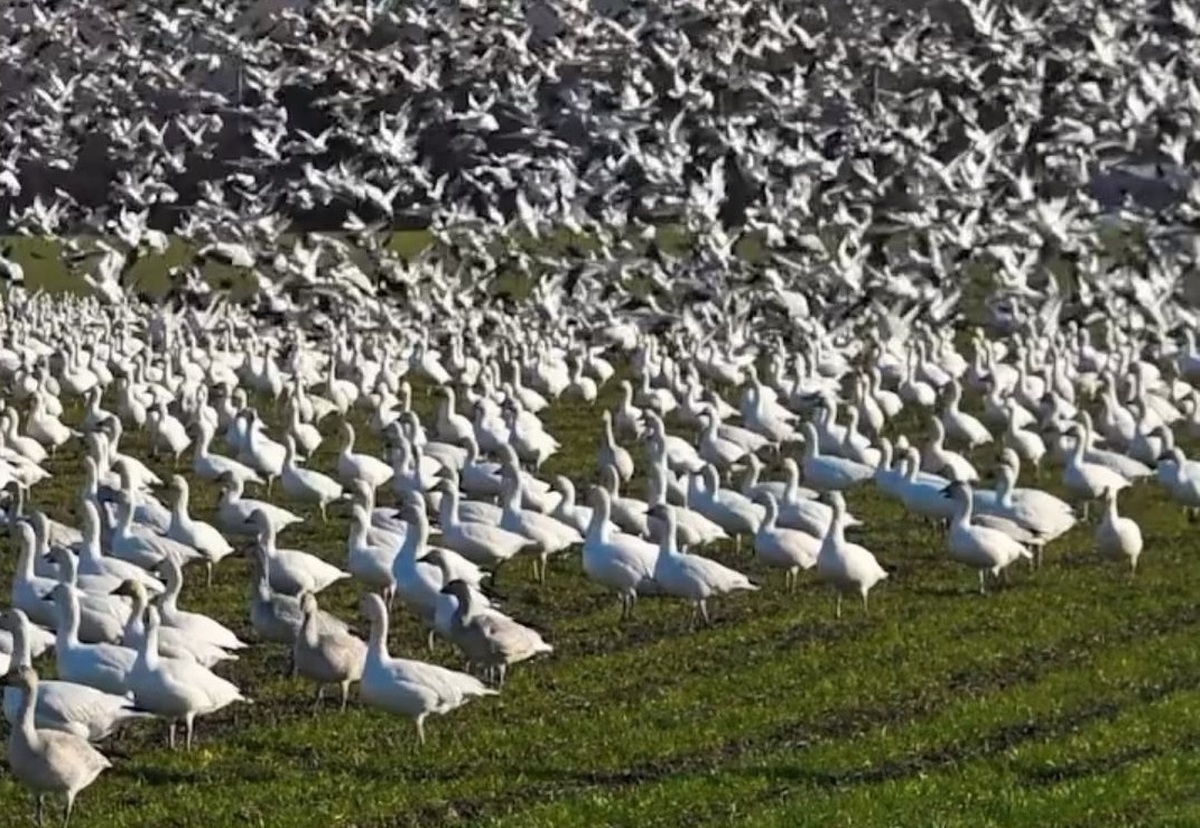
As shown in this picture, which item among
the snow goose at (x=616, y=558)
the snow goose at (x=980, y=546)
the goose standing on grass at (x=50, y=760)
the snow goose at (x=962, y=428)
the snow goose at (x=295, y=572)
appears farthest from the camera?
the snow goose at (x=962, y=428)

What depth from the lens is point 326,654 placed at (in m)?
13.7

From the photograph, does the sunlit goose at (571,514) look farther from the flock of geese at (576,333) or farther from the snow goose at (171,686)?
the snow goose at (171,686)

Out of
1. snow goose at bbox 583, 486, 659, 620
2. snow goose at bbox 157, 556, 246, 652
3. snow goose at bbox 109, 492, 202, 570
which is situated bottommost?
snow goose at bbox 109, 492, 202, 570

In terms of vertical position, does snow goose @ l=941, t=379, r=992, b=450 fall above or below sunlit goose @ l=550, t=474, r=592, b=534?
below

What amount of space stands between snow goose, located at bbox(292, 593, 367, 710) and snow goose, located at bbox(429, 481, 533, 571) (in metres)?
3.81

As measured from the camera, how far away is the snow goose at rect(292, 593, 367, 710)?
13.7m

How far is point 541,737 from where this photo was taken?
1327cm

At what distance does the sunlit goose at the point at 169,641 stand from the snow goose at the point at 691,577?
3476mm

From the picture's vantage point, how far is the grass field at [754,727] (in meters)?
11.7

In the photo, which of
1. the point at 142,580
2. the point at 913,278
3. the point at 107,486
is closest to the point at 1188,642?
the point at 142,580

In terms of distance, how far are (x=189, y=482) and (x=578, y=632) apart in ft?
26.6

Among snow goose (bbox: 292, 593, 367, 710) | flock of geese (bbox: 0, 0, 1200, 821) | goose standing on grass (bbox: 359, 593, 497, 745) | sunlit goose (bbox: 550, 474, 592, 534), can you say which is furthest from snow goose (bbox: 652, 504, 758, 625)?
goose standing on grass (bbox: 359, 593, 497, 745)

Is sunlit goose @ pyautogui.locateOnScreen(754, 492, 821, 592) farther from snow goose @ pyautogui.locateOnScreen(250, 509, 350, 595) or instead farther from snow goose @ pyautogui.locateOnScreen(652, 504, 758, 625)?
snow goose @ pyautogui.locateOnScreen(250, 509, 350, 595)

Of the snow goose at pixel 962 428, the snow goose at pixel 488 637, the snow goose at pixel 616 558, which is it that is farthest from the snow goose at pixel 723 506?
the snow goose at pixel 962 428
